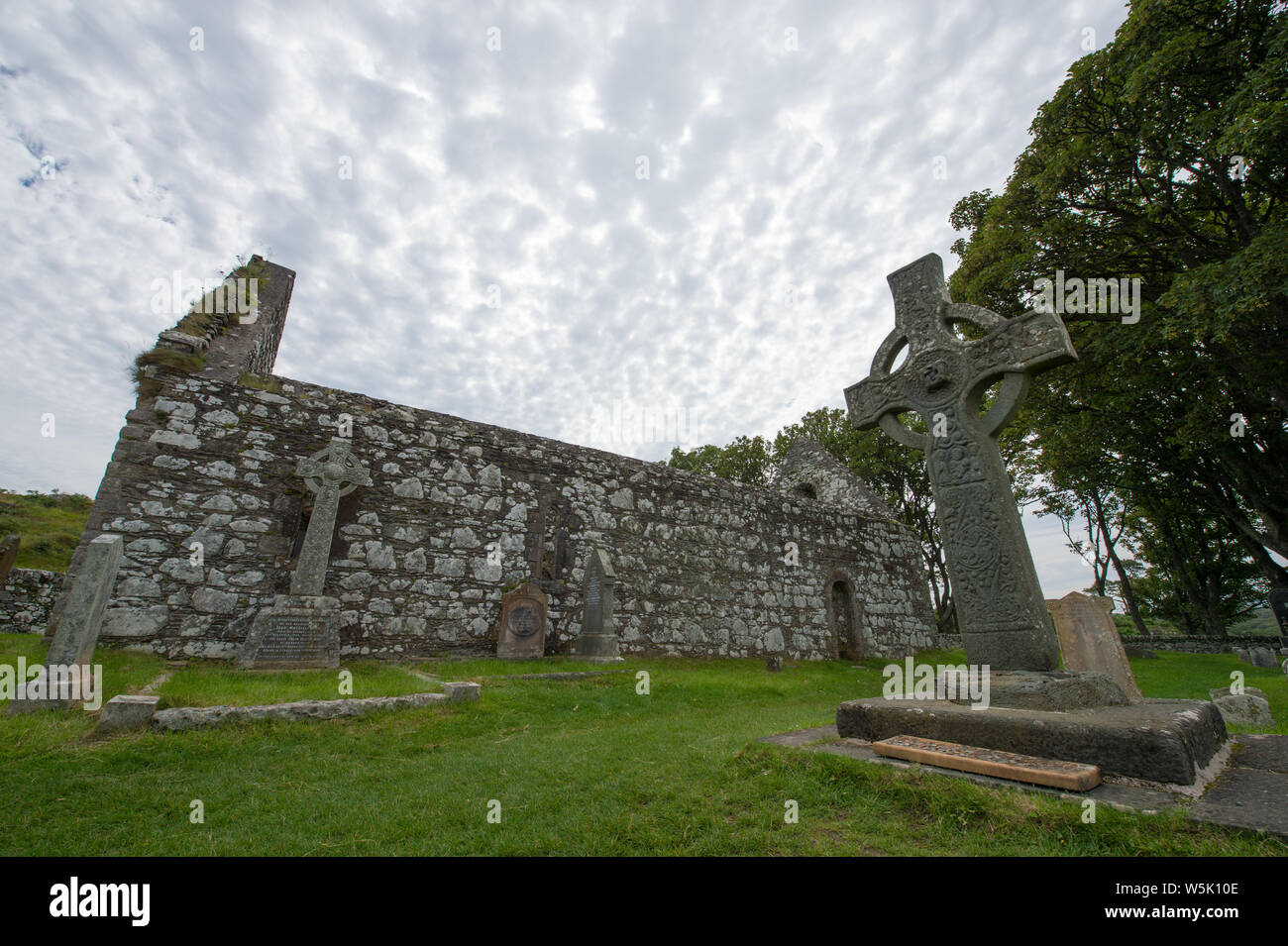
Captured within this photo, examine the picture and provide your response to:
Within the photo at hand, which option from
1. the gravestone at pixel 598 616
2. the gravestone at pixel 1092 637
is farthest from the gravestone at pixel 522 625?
the gravestone at pixel 1092 637

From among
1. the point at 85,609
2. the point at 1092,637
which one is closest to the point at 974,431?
the point at 1092,637

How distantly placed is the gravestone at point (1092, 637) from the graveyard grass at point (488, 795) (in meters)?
4.60

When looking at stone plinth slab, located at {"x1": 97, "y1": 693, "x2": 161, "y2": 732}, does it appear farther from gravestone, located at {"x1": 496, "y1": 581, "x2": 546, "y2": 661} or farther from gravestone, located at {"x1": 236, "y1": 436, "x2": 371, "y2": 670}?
gravestone, located at {"x1": 496, "y1": 581, "x2": 546, "y2": 661}

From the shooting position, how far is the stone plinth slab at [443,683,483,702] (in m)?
5.36

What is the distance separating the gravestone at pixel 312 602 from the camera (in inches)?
248

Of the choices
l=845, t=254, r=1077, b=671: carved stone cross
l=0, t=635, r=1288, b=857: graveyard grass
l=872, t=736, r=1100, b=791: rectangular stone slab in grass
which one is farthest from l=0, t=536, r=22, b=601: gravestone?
l=845, t=254, r=1077, b=671: carved stone cross

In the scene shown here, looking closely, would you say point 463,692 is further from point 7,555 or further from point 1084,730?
point 7,555

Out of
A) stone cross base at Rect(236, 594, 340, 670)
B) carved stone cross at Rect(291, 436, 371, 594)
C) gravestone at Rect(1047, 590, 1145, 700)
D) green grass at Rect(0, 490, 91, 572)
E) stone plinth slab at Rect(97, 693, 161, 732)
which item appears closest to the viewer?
stone plinth slab at Rect(97, 693, 161, 732)

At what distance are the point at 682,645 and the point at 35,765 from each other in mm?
9003

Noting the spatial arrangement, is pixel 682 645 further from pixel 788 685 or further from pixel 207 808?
pixel 207 808

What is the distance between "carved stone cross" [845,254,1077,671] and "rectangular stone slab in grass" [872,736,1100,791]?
1213 millimetres

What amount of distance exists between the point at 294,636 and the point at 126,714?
2.58 metres

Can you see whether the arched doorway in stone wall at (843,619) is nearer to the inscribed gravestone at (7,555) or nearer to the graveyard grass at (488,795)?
the graveyard grass at (488,795)
